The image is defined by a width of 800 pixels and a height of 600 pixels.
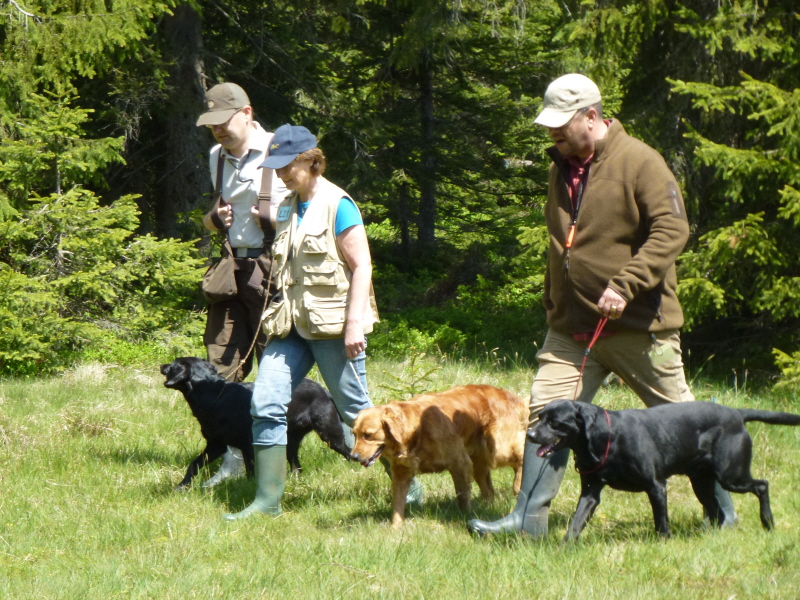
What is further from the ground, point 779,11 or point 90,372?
point 779,11

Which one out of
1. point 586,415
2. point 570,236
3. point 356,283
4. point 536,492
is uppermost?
point 570,236

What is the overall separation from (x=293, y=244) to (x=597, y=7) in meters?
6.87

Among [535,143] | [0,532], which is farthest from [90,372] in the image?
[535,143]

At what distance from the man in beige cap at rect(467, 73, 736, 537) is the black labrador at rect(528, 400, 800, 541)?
0.45 feet

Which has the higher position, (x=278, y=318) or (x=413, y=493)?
(x=278, y=318)

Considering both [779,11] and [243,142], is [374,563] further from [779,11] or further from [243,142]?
[779,11]

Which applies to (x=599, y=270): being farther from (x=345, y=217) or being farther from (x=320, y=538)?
(x=320, y=538)

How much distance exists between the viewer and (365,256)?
16.1 feet

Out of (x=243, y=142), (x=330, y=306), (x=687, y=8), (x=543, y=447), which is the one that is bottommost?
(x=543, y=447)

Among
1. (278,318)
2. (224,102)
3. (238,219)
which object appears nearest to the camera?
(278,318)

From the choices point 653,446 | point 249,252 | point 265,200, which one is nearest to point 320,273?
point 265,200

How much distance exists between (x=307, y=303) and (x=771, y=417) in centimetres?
251

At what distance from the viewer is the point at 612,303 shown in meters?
4.00

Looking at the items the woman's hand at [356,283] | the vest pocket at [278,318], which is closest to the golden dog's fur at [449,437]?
the woman's hand at [356,283]
